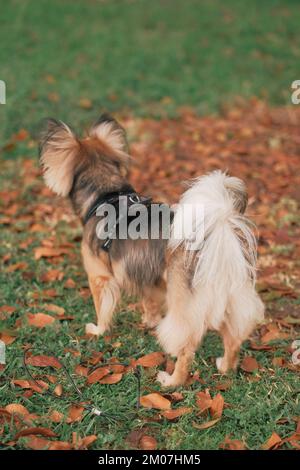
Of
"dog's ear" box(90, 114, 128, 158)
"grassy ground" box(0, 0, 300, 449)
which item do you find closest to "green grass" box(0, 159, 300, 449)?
"grassy ground" box(0, 0, 300, 449)

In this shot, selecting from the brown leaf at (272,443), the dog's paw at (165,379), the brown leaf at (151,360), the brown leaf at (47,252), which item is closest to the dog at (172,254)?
the dog's paw at (165,379)

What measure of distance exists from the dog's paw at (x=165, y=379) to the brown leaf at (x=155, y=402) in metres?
0.19

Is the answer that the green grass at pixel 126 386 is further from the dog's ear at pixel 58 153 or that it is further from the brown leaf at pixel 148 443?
the dog's ear at pixel 58 153

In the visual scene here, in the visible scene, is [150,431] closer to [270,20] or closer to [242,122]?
[242,122]

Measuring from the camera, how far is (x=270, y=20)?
1436 centimetres

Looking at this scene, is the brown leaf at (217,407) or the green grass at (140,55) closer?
the brown leaf at (217,407)

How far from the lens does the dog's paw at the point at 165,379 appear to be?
3.76m

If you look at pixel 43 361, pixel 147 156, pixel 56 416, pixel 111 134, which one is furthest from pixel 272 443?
pixel 147 156

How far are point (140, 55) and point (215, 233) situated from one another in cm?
912

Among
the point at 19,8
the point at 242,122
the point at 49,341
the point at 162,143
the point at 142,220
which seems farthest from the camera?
the point at 19,8

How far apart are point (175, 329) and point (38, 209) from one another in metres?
3.24

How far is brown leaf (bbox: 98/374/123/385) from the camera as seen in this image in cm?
373

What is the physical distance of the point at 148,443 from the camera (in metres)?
3.20

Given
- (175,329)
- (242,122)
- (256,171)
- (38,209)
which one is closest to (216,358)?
(175,329)
